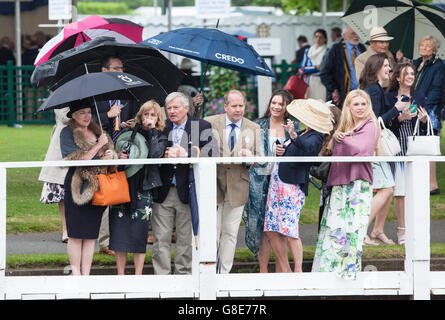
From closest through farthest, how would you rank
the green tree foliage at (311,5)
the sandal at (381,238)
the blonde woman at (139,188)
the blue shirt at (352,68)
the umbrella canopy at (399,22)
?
the blonde woman at (139,188), the sandal at (381,238), the umbrella canopy at (399,22), the blue shirt at (352,68), the green tree foliage at (311,5)

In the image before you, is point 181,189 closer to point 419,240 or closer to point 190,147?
point 190,147

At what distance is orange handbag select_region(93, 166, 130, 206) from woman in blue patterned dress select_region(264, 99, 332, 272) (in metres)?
1.32

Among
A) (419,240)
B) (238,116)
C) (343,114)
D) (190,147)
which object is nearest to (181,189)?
(190,147)

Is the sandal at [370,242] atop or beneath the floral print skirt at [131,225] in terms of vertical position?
beneath

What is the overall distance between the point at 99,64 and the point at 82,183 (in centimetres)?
140

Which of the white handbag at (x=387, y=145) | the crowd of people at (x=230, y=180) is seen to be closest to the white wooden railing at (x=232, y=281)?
the crowd of people at (x=230, y=180)

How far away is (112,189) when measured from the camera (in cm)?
752

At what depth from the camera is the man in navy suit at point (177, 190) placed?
7.80 metres

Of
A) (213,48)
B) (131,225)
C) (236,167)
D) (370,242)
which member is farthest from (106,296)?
(370,242)

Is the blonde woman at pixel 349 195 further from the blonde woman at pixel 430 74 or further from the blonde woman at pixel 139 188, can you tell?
the blonde woman at pixel 430 74

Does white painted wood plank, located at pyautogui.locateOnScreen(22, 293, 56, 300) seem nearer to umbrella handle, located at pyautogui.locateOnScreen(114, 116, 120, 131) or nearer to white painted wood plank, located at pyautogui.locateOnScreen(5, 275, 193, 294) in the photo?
white painted wood plank, located at pyautogui.locateOnScreen(5, 275, 193, 294)

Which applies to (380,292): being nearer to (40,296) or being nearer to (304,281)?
(304,281)

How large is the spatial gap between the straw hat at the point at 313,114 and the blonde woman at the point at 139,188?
1.16 m

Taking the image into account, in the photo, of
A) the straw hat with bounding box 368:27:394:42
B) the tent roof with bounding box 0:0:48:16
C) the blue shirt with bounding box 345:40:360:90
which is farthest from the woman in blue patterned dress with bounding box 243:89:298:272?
the tent roof with bounding box 0:0:48:16
